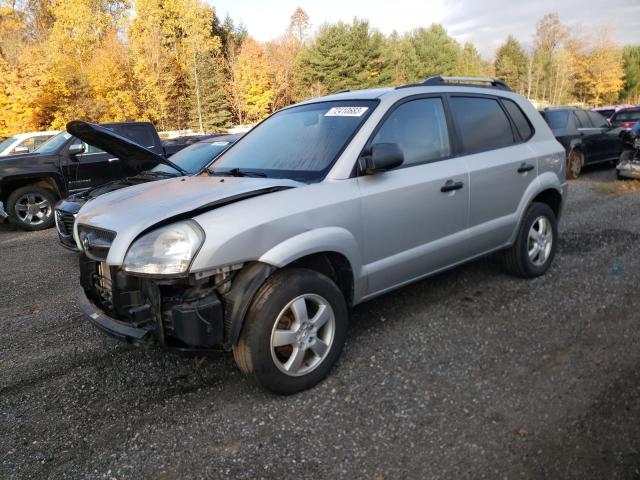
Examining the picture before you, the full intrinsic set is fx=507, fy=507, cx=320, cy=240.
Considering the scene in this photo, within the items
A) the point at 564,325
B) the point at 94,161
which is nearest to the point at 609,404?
the point at 564,325

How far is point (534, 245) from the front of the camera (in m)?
4.79

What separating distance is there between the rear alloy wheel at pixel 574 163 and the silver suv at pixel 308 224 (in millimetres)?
8348

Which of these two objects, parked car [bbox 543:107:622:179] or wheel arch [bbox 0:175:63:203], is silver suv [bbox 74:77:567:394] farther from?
parked car [bbox 543:107:622:179]

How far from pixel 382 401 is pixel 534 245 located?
104 inches

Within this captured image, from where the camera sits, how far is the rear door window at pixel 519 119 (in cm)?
463

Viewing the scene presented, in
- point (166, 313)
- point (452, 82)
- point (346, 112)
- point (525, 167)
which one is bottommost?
point (166, 313)

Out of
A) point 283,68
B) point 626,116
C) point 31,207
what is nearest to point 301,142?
point 31,207

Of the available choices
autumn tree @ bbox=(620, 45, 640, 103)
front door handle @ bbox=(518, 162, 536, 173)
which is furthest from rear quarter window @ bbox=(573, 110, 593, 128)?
autumn tree @ bbox=(620, 45, 640, 103)

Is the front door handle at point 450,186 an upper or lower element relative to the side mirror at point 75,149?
lower

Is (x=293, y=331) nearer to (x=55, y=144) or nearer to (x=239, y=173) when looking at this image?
(x=239, y=173)

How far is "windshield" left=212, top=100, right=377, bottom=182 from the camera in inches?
133

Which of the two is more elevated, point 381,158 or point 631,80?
point 631,80

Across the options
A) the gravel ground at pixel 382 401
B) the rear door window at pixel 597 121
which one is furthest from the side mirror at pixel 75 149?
the rear door window at pixel 597 121

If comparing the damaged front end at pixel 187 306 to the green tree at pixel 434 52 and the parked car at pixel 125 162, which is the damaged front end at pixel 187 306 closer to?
the parked car at pixel 125 162
